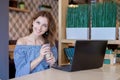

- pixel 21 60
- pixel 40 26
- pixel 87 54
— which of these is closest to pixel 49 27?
pixel 40 26

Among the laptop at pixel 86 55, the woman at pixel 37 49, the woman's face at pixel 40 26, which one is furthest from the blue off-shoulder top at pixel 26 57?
the laptop at pixel 86 55

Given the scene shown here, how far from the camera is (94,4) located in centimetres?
166

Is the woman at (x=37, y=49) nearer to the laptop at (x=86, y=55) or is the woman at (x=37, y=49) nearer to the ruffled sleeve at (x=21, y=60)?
the ruffled sleeve at (x=21, y=60)

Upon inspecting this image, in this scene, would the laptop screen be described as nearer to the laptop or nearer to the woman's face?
the laptop

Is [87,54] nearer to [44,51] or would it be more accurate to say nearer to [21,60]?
[44,51]

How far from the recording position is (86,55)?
4.17 ft

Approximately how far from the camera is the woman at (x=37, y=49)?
61.5 inches

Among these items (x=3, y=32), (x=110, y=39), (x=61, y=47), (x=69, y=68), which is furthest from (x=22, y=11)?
(x=69, y=68)

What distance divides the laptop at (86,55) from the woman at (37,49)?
0.97 feet

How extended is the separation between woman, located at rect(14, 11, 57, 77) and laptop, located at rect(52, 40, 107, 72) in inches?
11.6

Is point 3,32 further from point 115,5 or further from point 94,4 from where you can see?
point 115,5

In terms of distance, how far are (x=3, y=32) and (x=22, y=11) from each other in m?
2.49

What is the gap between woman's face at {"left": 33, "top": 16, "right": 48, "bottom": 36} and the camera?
166cm

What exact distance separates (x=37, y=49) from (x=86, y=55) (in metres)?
0.45
